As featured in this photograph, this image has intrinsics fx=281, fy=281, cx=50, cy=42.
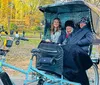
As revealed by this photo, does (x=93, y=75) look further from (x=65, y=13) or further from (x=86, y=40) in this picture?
(x=65, y=13)

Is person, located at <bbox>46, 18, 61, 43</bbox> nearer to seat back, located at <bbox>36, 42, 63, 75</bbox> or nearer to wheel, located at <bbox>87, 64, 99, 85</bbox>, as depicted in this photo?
wheel, located at <bbox>87, 64, 99, 85</bbox>

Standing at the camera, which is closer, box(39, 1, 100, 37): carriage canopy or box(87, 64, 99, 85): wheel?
box(87, 64, 99, 85): wheel

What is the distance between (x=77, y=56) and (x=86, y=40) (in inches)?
14.4

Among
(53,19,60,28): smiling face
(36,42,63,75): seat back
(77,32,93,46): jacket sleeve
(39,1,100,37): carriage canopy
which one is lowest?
(36,42,63,75): seat back

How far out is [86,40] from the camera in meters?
4.67

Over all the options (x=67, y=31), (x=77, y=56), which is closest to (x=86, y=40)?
(x=77, y=56)

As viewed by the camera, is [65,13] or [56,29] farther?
[65,13]

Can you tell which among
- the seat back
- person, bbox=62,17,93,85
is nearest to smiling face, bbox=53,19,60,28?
person, bbox=62,17,93,85

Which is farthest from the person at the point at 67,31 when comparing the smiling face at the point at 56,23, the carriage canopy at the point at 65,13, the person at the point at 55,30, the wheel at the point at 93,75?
the wheel at the point at 93,75

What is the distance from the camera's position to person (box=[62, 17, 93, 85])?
4.48 meters

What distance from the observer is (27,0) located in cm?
2005

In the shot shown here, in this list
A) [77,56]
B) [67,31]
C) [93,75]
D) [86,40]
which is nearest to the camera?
[77,56]

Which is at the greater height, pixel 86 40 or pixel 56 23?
pixel 56 23

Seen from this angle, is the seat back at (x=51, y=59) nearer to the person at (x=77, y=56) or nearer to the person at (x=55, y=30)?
the person at (x=77, y=56)
